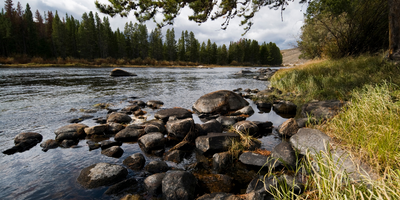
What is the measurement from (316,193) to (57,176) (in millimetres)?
4159

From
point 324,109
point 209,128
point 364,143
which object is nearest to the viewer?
point 364,143

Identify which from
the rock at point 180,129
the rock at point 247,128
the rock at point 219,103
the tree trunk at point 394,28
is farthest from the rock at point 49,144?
the tree trunk at point 394,28

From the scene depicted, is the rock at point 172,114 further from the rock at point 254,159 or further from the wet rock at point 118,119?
the rock at point 254,159

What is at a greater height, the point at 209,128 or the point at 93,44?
the point at 93,44

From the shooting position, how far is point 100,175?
3273mm

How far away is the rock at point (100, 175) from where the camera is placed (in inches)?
125

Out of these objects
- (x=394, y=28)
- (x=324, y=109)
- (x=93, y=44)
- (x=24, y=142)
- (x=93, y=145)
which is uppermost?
(x=93, y=44)

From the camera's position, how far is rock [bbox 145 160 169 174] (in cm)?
363

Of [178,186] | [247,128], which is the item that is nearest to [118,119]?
[247,128]

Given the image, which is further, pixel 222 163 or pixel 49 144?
pixel 49 144

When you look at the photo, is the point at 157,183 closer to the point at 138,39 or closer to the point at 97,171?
the point at 97,171

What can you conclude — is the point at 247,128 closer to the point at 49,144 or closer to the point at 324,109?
the point at 324,109

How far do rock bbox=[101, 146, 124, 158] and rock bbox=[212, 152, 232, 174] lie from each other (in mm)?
2171

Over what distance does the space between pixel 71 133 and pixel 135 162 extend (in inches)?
103
